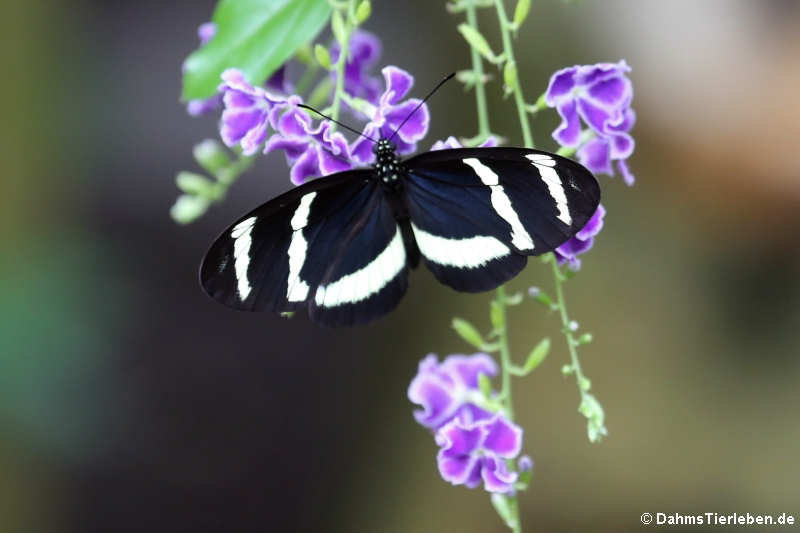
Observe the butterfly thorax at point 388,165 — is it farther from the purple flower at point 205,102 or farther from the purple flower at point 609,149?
the purple flower at point 205,102

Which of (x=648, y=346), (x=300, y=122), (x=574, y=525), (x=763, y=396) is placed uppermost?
(x=300, y=122)

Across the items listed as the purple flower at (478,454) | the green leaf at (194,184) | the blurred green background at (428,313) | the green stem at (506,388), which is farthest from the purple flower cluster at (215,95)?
the blurred green background at (428,313)

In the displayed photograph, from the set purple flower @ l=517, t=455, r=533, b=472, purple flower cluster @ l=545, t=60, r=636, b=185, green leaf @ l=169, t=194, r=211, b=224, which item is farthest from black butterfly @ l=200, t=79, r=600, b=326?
green leaf @ l=169, t=194, r=211, b=224

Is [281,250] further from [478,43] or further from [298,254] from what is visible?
[478,43]

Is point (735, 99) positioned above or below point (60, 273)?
above

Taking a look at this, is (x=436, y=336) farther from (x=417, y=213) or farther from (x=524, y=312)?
(x=417, y=213)

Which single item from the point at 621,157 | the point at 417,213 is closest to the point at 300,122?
the point at 417,213

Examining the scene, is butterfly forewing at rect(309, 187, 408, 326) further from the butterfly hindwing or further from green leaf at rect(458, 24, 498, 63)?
green leaf at rect(458, 24, 498, 63)

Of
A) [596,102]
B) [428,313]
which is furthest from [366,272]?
[428,313]
